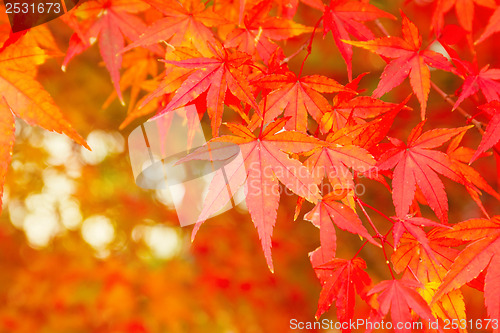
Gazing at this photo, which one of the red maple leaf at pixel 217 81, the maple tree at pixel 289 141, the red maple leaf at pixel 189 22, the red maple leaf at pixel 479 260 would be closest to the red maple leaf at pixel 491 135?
the maple tree at pixel 289 141

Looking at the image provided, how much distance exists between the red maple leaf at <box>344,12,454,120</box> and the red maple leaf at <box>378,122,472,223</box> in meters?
0.08

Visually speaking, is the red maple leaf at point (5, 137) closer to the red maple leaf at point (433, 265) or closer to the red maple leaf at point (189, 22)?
the red maple leaf at point (189, 22)

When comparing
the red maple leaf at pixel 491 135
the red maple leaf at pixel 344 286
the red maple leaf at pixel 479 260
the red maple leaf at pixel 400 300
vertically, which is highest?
the red maple leaf at pixel 491 135

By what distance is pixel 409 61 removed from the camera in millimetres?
815

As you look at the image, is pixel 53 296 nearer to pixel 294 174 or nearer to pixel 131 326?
pixel 131 326

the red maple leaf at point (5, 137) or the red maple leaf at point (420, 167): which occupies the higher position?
the red maple leaf at point (420, 167)

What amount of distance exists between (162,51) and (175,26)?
147 millimetres

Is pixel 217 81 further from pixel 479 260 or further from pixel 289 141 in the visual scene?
pixel 479 260

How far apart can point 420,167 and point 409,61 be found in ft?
0.72

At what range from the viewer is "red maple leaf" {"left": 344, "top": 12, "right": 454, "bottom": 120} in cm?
80

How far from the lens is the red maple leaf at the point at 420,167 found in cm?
76

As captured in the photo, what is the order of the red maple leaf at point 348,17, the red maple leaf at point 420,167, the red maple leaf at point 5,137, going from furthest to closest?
the red maple leaf at point 348,17, the red maple leaf at point 420,167, the red maple leaf at point 5,137

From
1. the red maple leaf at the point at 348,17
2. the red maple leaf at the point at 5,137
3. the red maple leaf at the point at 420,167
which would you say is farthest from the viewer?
the red maple leaf at the point at 348,17

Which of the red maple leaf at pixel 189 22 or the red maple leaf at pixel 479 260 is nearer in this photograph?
the red maple leaf at pixel 479 260
